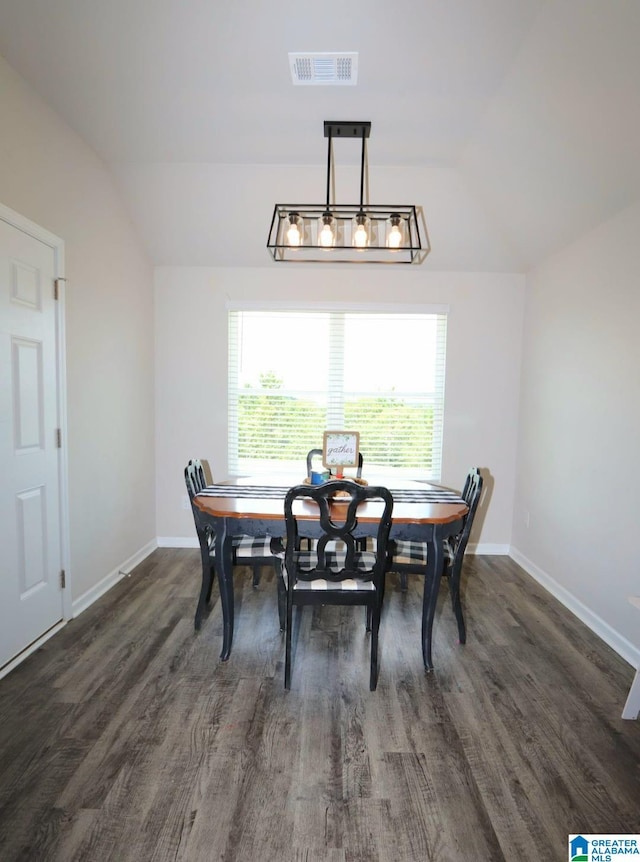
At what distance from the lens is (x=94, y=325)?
3.00m

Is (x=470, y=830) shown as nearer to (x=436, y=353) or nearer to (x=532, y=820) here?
(x=532, y=820)

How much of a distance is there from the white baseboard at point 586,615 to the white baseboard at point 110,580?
320 centimetres

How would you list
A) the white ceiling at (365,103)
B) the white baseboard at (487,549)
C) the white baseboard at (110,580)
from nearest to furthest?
the white ceiling at (365,103) → the white baseboard at (110,580) → the white baseboard at (487,549)

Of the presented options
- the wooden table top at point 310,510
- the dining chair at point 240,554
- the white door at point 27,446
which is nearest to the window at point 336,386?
the dining chair at point 240,554

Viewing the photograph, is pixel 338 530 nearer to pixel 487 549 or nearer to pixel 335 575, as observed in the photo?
pixel 335 575

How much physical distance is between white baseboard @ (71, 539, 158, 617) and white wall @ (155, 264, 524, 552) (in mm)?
292

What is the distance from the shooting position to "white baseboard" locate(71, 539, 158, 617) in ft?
9.41

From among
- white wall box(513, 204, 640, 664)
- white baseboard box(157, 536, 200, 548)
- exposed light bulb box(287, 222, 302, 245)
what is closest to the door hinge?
exposed light bulb box(287, 222, 302, 245)

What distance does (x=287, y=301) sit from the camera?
13.0 ft

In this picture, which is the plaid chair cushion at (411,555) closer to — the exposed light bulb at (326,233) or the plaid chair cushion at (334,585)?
the plaid chair cushion at (334,585)

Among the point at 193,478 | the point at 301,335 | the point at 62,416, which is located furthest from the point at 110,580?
the point at 301,335

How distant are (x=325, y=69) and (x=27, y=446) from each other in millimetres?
2449

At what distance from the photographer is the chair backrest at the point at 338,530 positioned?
200 centimetres

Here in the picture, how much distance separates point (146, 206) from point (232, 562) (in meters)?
2.75
